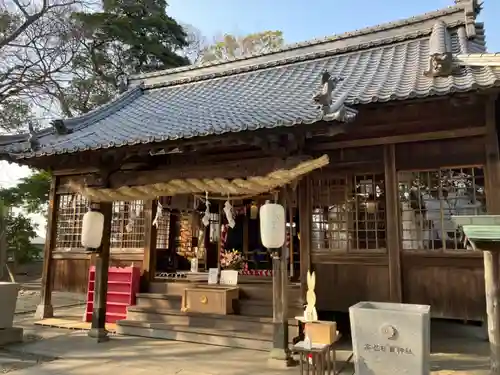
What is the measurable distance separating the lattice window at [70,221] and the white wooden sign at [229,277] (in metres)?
4.84

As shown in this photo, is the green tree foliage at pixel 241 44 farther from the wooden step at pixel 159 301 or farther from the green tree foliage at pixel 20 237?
the wooden step at pixel 159 301

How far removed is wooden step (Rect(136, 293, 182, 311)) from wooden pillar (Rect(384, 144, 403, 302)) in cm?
470

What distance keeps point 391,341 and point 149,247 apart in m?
6.71

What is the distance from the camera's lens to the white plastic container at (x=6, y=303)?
738 centimetres

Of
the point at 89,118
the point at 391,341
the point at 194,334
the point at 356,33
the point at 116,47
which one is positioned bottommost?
the point at 194,334

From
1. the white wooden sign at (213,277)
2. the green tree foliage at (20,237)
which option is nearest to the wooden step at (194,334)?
the white wooden sign at (213,277)

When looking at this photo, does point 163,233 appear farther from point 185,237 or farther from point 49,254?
point 49,254

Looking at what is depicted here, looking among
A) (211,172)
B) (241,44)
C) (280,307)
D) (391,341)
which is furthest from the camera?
(241,44)

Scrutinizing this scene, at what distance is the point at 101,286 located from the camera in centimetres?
803

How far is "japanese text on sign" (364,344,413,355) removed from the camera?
15.2ft

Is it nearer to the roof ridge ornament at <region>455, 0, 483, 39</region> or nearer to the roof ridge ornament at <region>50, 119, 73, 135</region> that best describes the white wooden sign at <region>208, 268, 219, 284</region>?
the roof ridge ornament at <region>50, 119, 73, 135</region>

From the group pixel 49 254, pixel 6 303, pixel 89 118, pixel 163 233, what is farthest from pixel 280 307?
pixel 49 254

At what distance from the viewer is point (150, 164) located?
9.16 meters

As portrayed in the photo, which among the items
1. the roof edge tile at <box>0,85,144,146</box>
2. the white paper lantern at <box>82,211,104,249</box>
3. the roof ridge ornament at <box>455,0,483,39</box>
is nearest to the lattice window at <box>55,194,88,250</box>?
the roof edge tile at <box>0,85,144,146</box>
